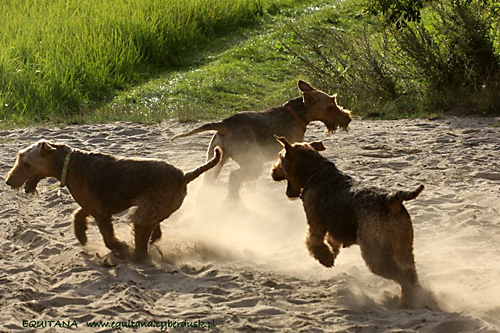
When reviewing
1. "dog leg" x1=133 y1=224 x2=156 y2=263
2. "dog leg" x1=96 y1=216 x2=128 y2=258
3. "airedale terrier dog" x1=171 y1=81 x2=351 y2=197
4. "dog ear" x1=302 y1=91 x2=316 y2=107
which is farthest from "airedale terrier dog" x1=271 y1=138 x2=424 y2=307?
"dog ear" x1=302 y1=91 x2=316 y2=107

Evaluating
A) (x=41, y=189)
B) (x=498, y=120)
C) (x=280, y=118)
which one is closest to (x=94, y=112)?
(x=41, y=189)

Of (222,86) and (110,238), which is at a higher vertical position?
(110,238)

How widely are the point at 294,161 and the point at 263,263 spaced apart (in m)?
0.93

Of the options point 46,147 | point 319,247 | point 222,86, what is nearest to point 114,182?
point 46,147

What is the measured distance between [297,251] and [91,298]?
6.49 ft

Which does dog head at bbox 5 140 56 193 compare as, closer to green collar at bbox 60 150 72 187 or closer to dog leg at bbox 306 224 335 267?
green collar at bbox 60 150 72 187

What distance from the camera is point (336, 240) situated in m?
5.57

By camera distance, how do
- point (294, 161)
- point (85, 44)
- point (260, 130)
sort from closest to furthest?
point (294, 161), point (260, 130), point (85, 44)

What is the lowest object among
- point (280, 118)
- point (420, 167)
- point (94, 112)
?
point (94, 112)

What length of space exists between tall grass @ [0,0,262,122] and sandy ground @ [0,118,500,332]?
12.2 feet

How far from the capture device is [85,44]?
15.0 metres

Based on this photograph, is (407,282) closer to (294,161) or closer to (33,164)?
(294,161)

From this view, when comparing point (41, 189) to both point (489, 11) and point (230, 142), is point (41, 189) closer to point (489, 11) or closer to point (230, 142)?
point (230, 142)

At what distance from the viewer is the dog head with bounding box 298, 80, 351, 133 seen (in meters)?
8.23
